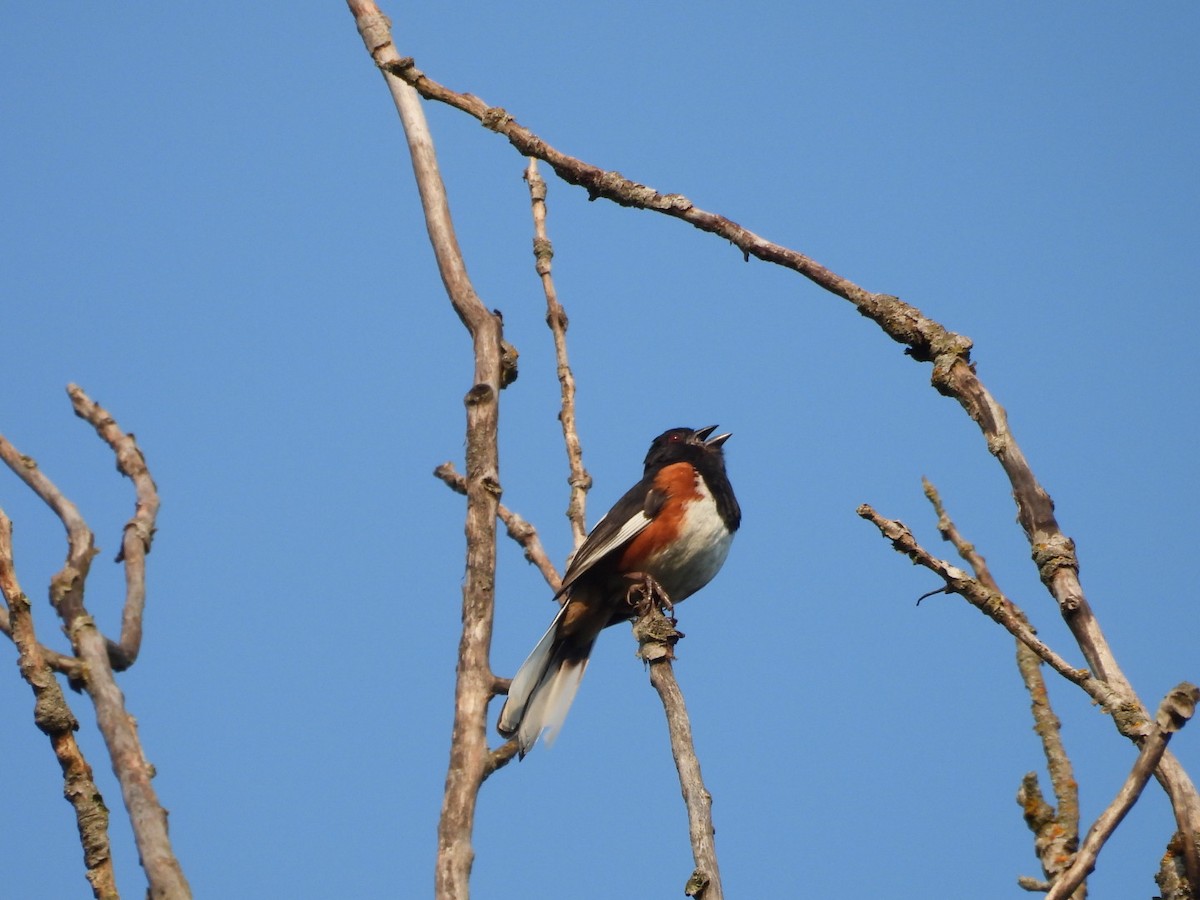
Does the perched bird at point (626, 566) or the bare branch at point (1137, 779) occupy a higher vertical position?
the perched bird at point (626, 566)

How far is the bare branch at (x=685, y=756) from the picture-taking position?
211cm

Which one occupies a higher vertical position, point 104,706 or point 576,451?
point 576,451

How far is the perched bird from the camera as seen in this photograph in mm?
4730

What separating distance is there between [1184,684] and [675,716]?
3.87ft

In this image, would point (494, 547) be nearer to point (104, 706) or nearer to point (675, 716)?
point (675, 716)

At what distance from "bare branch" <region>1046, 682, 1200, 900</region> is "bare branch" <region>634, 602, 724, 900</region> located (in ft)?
1.94

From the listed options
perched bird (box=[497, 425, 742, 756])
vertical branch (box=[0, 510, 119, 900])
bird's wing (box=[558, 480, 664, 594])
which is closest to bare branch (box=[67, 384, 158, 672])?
vertical branch (box=[0, 510, 119, 900])

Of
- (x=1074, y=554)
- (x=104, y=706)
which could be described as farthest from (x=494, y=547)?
(x=1074, y=554)

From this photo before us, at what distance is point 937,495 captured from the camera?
3.47 meters

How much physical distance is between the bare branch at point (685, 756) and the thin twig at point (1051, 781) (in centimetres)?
80

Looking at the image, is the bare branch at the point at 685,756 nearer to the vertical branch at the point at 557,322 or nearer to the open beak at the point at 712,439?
the vertical branch at the point at 557,322

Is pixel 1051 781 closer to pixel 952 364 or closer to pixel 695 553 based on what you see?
pixel 952 364

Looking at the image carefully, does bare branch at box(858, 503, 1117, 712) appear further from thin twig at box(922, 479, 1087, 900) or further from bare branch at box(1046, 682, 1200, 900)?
thin twig at box(922, 479, 1087, 900)

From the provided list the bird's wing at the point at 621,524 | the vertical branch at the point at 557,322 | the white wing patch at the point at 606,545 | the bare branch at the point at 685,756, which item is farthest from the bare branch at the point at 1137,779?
the bird's wing at the point at 621,524
